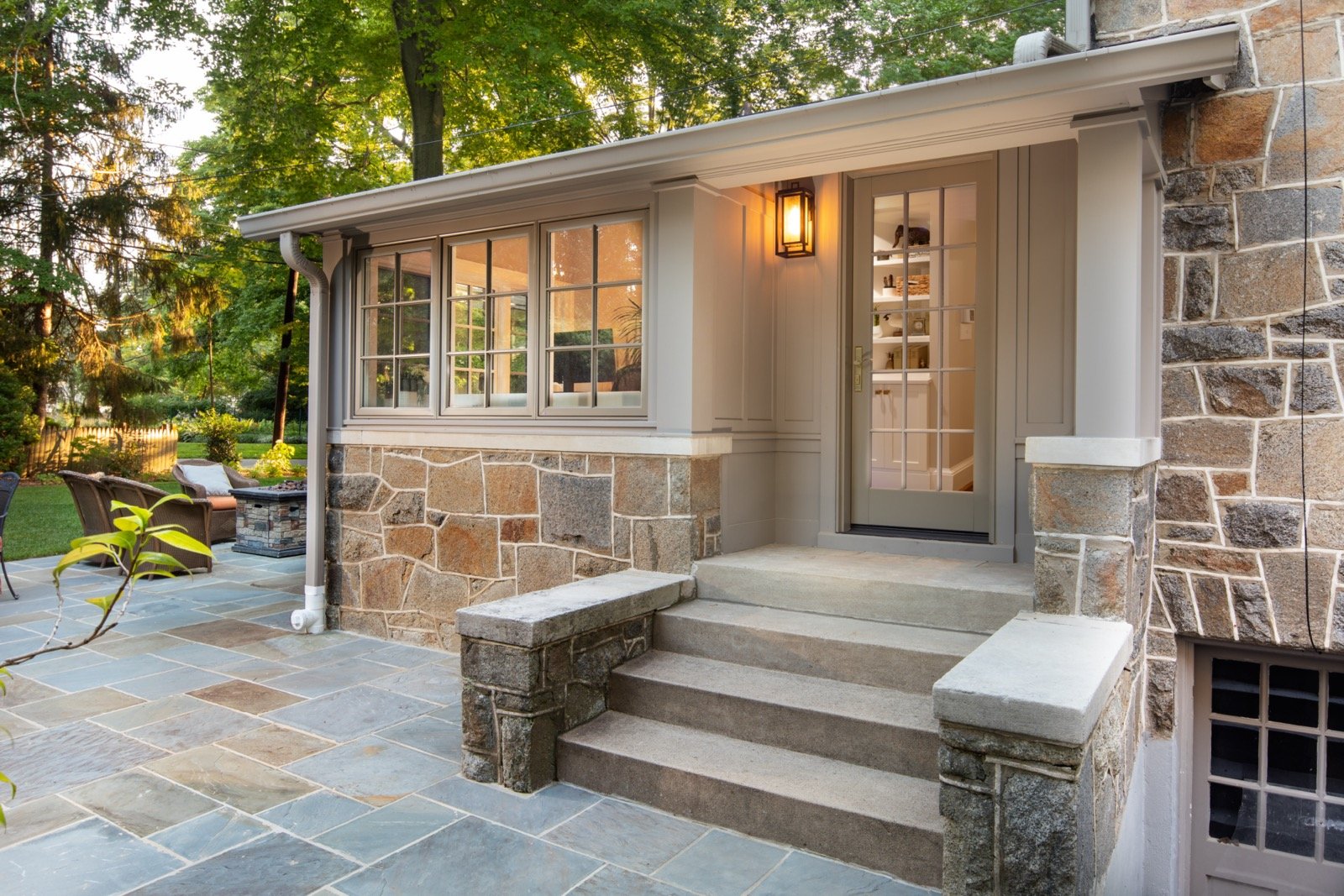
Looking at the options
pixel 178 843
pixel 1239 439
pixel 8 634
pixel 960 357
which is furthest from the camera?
pixel 8 634

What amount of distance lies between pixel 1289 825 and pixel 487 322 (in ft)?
14.6

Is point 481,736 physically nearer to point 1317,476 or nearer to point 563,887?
point 563,887

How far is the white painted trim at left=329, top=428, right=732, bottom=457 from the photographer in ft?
13.2

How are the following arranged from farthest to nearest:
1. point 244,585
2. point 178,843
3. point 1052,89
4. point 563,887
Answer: point 244,585
point 1052,89
point 178,843
point 563,887

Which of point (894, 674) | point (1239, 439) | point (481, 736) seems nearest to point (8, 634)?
point (481, 736)

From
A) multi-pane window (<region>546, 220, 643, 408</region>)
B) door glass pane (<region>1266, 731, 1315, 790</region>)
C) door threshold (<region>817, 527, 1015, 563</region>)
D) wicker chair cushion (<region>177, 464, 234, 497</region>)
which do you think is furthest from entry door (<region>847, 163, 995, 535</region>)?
wicker chair cushion (<region>177, 464, 234, 497</region>)

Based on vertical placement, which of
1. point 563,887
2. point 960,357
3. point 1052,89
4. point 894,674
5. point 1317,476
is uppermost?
point 1052,89

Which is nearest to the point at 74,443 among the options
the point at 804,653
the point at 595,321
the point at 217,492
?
the point at 217,492

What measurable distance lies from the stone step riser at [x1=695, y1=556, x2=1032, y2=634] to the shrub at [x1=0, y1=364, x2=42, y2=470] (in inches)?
481

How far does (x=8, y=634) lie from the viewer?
5.33 metres

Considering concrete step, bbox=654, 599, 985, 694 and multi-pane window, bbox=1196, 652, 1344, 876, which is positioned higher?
concrete step, bbox=654, 599, 985, 694

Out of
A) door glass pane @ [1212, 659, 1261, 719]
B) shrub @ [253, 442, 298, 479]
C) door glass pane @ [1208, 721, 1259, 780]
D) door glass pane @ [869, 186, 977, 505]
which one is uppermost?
door glass pane @ [869, 186, 977, 505]

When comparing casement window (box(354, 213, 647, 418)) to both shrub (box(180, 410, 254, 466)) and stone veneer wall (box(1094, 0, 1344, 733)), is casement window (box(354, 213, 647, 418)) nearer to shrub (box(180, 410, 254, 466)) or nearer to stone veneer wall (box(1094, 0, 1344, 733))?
stone veneer wall (box(1094, 0, 1344, 733))

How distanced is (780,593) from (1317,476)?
214cm
